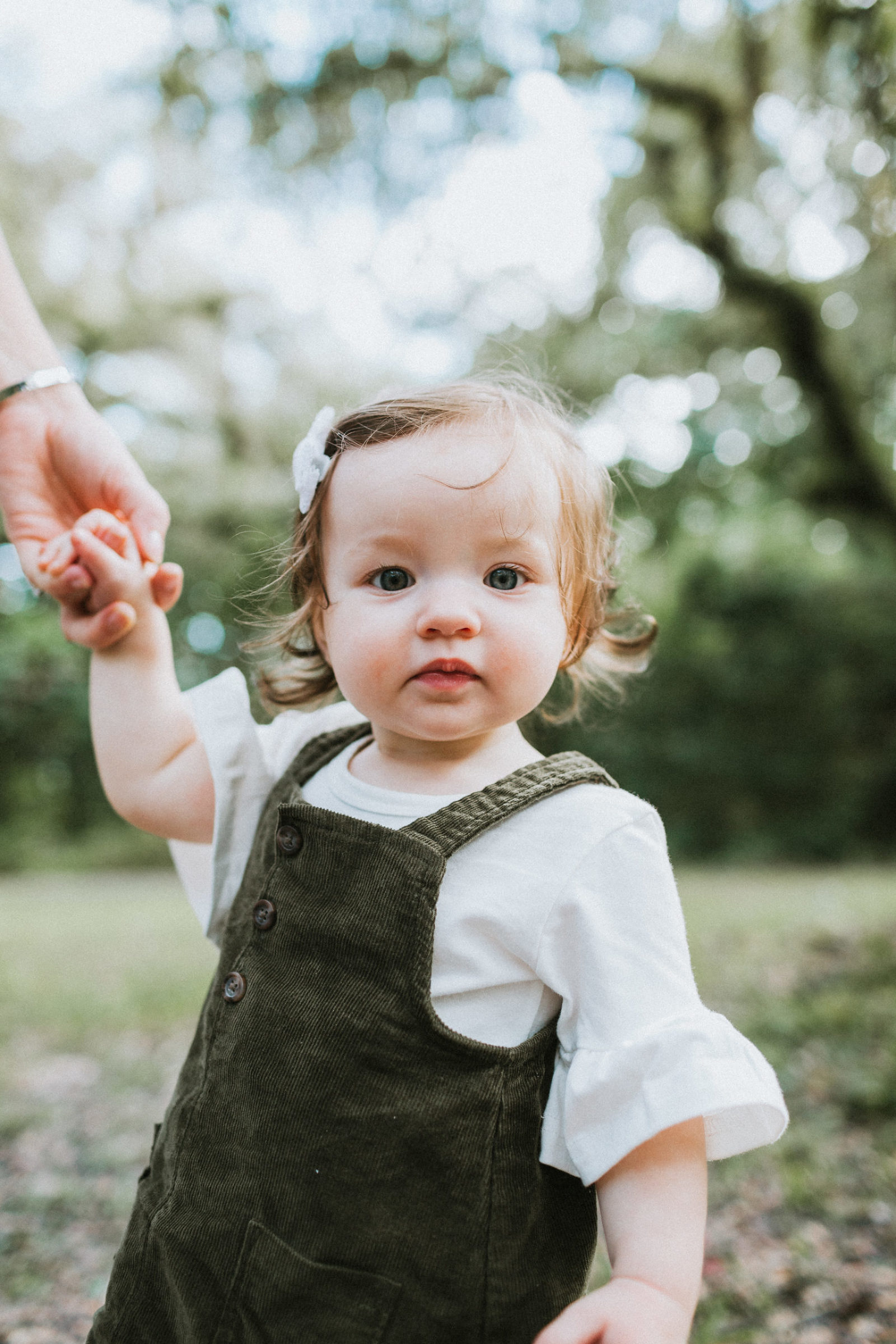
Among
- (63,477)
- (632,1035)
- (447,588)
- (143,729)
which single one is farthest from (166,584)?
(632,1035)

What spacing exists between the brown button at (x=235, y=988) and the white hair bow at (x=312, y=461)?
0.64m

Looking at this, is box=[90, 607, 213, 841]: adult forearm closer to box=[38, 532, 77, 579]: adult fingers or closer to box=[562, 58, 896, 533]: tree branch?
box=[38, 532, 77, 579]: adult fingers

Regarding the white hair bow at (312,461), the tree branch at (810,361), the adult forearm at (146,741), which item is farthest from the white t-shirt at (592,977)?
the tree branch at (810,361)

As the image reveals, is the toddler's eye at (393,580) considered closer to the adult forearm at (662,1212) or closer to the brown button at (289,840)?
the brown button at (289,840)

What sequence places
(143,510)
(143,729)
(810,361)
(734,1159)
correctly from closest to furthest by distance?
(143,729)
(143,510)
(734,1159)
(810,361)

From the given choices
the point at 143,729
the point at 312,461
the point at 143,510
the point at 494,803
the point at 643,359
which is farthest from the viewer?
the point at 643,359

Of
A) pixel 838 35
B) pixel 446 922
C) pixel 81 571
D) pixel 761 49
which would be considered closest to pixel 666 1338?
pixel 446 922

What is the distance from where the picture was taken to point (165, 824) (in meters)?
1.59

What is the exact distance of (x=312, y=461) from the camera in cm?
147

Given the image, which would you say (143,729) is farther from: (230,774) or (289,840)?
(289,840)

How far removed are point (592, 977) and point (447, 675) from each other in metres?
0.39

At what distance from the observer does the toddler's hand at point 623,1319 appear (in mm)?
1067

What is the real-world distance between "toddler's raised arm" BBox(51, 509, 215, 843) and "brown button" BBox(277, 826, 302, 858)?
25 centimetres

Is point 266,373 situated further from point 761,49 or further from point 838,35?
point 838,35
